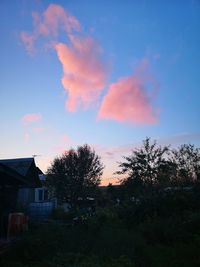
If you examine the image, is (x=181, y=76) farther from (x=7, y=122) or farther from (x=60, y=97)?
(x=7, y=122)

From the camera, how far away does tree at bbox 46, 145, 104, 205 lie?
41.9 metres

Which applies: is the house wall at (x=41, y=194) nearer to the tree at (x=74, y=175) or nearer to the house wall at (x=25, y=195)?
the tree at (x=74, y=175)

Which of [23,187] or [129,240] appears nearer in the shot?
[129,240]

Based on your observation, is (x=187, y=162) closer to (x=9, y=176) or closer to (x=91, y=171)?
(x=91, y=171)

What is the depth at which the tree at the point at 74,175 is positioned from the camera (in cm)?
4194

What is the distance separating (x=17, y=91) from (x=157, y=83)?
7785mm

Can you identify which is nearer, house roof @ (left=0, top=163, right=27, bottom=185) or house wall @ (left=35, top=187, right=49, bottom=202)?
house roof @ (left=0, top=163, right=27, bottom=185)

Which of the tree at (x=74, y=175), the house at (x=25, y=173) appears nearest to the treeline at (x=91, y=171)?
the tree at (x=74, y=175)

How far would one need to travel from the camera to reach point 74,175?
42469 mm

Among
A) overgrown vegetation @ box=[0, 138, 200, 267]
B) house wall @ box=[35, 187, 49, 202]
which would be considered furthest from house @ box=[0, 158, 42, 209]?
house wall @ box=[35, 187, 49, 202]

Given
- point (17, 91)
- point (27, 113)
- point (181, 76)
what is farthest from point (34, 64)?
point (181, 76)

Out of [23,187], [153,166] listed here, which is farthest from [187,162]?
[23,187]

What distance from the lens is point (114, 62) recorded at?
53.0ft

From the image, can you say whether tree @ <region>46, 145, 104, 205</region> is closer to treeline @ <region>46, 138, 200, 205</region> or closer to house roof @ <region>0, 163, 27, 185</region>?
treeline @ <region>46, 138, 200, 205</region>
